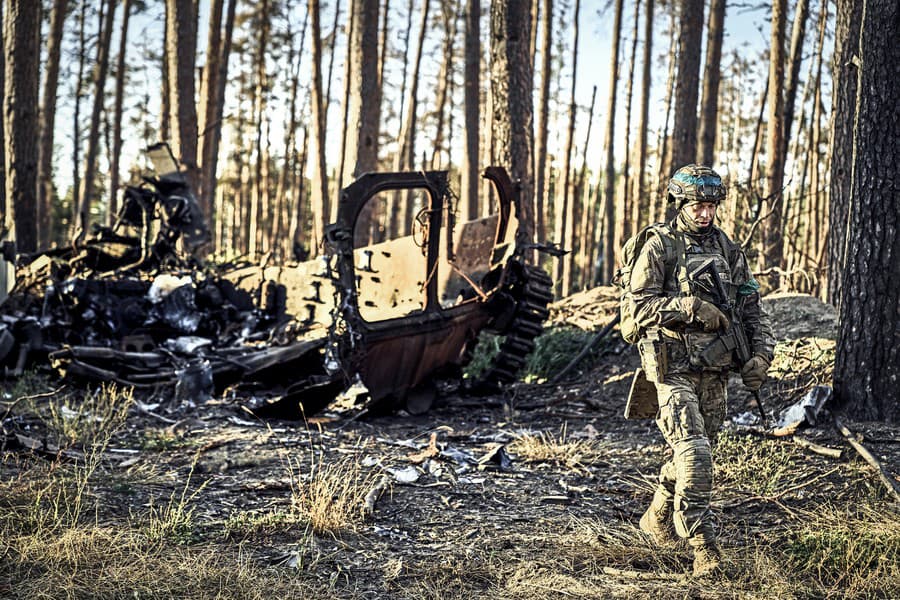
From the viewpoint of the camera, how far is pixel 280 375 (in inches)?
346

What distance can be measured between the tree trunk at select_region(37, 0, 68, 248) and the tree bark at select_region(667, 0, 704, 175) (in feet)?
38.7

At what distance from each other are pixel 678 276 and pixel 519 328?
476cm

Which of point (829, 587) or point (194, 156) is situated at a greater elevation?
point (194, 156)

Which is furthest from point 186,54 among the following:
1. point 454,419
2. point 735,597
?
point 735,597

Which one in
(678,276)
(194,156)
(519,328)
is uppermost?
(194,156)

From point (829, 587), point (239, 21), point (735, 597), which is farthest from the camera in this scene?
point (239, 21)

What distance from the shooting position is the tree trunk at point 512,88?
10.7m

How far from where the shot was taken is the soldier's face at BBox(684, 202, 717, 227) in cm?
443

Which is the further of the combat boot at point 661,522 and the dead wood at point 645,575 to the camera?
the combat boot at point 661,522

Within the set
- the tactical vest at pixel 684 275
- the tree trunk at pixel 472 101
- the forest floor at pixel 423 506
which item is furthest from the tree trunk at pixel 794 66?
the tactical vest at pixel 684 275

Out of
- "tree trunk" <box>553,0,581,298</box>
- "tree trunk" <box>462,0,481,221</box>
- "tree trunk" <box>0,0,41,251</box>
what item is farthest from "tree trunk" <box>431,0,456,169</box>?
"tree trunk" <box>0,0,41,251</box>

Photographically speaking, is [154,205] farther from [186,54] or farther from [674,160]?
[674,160]

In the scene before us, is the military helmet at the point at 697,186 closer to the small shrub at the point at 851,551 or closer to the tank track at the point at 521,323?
the small shrub at the point at 851,551

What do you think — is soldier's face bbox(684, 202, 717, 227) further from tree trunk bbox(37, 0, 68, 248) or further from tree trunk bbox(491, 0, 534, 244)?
tree trunk bbox(37, 0, 68, 248)
